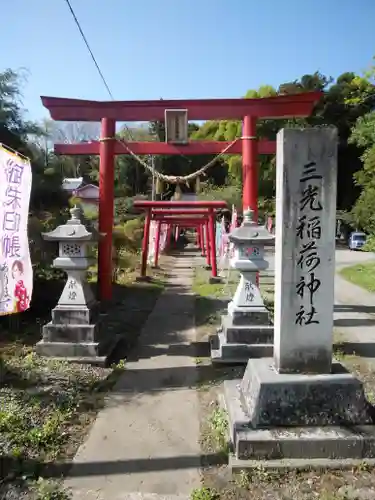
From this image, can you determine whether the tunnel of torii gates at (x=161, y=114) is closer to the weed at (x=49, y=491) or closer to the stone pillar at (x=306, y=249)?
the stone pillar at (x=306, y=249)

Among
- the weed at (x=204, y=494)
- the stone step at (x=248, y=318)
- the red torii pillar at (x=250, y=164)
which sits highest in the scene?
the red torii pillar at (x=250, y=164)

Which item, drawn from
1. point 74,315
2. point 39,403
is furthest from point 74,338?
point 39,403

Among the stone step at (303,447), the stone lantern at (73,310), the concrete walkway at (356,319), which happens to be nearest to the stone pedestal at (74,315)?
the stone lantern at (73,310)

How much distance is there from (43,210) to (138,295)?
4.44m

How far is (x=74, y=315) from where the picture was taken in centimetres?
636

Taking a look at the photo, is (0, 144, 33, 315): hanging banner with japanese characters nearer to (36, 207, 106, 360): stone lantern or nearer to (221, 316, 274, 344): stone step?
(36, 207, 106, 360): stone lantern

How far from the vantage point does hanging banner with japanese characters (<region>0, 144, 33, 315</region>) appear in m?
4.10

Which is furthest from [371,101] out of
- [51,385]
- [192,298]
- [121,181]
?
[51,385]

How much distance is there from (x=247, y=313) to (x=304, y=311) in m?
2.46

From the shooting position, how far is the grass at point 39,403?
11.2ft

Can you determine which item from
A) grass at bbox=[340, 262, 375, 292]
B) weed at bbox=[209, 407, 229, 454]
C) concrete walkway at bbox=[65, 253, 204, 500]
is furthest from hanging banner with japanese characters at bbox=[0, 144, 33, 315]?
grass at bbox=[340, 262, 375, 292]

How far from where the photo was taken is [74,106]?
8.64 m

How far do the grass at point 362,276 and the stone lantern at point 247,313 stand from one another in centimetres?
780

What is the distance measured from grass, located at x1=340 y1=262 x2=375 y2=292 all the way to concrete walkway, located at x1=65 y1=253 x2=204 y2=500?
912cm
